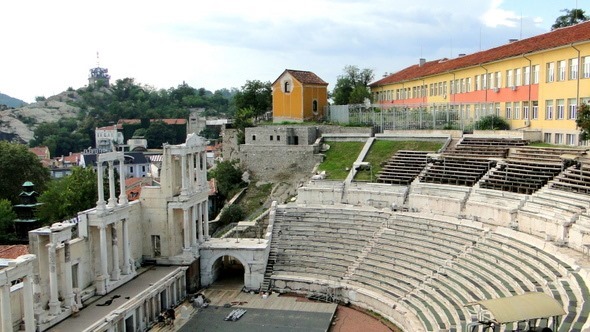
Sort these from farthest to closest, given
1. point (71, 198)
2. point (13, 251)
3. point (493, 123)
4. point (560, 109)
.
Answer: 1. point (71, 198)
2. point (493, 123)
3. point (560, 109)
4. point (13, 251)

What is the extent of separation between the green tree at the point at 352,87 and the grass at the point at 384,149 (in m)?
18.2

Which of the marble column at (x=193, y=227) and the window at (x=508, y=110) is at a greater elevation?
the window at (x=508, y=110)

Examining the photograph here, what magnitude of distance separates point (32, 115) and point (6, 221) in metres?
119

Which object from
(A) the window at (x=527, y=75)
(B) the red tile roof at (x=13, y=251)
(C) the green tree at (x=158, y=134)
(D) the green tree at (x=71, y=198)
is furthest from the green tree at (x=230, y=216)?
(C) the green tree at (x=158, y=134)

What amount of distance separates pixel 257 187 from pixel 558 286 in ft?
81.2

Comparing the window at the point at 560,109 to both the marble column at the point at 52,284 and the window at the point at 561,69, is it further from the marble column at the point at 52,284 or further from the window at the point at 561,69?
the marble column at the point at 52,284

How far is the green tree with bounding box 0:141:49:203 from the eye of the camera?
4922cm

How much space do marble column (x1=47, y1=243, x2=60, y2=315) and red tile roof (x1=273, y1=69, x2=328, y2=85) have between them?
27.6 meters

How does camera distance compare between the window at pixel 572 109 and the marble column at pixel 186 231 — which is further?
the window at pixel 572 109

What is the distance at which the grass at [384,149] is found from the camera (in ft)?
111

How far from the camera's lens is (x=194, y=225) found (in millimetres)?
28875

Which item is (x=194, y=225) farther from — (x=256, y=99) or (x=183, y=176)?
(x=256, y=99)

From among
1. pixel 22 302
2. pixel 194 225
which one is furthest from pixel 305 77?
pixel 22 302

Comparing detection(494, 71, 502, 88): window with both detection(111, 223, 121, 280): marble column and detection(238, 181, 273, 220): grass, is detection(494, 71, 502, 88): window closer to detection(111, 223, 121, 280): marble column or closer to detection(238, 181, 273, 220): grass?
detection(238, 181, 273, 220): grass
